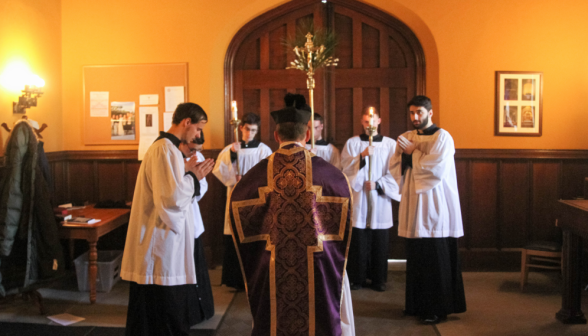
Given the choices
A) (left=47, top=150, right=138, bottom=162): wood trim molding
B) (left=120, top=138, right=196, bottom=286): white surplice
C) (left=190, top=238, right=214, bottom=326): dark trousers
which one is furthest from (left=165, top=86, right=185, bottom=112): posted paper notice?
(left=120, top=138, right=196, bottom=286): white surplice

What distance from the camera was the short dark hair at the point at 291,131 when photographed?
2930mm

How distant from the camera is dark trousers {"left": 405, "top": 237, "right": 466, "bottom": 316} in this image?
14.8 ft

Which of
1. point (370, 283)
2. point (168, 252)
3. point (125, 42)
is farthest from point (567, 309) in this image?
point (125, 42)

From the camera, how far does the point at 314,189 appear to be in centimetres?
292

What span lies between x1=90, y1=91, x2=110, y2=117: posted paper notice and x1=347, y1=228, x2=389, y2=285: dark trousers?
3.55 m

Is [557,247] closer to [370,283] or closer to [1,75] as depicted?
[370,283]

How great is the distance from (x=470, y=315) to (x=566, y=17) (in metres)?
3.95

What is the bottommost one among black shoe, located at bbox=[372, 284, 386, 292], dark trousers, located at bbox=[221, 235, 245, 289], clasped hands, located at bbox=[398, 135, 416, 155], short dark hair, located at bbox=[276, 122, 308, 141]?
black shoe, located at bbox=[372, 284, 386, 292]

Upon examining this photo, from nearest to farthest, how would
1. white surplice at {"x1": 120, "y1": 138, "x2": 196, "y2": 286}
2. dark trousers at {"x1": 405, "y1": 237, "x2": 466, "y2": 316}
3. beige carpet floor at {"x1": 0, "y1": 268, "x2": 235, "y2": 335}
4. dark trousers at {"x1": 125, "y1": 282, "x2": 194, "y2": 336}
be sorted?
1. white surplice at {"x1": 120, "y1": 138, "x2": 196, "y2": 286}
2. dark trousers at {"x1": 125, "y1": 282, "x2": 194, "y2": 336}
3. dark trousers at {"x1": 405, "y1": 237, "x2": 466, "y2": 316}
4. beige carpet floor at {"x1": 0, "y1": 268, "x2": 235, "y2": 335}

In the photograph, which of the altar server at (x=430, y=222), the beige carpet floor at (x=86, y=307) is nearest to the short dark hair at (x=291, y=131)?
the altar server at (x=430, y=222)

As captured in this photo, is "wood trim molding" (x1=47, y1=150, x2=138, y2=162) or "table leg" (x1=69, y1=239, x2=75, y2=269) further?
"wood trim molding" (x1=47, y1=150, x2=138, y2=162)

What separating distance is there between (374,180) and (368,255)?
0.86 metres

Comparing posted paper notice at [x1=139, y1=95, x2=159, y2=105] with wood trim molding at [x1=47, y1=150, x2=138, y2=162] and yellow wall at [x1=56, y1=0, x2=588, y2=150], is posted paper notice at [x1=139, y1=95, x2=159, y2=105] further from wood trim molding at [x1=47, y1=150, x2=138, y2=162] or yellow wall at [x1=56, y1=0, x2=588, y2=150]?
wood trim molding at [x1=47, y1=150, x2=138, y2=162]

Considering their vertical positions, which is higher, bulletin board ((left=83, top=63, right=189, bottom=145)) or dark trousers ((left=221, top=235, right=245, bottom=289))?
bulletin board ((left=83, top=63, right=189, bottom=145))
